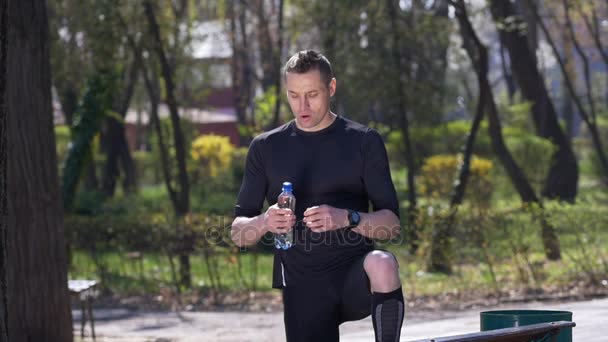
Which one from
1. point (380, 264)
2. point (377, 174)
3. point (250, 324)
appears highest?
point (377, 174)

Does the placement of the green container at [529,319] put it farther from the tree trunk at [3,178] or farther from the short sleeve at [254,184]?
the tree trunk at [3,178]

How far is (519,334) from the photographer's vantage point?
5000mm

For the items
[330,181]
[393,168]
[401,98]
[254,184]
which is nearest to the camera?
[330,181]

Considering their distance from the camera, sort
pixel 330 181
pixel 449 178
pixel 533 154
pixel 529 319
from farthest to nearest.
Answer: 1. pixel 533 154
2. pixel 449 178
3. pixel 529 319
4. pixel 330 181

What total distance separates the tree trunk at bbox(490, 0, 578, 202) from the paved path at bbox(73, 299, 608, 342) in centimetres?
1212

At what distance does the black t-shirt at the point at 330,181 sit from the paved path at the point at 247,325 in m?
4.26

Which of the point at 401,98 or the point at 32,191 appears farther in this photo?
the point at 401,98

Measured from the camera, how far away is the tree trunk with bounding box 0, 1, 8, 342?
6527 mm

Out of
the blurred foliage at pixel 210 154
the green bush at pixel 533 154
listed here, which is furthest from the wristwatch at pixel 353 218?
the blurred foliage at pixel 210 154

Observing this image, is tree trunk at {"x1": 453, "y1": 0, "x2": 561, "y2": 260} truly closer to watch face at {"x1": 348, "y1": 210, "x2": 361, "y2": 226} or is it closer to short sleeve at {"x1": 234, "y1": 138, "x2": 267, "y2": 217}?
short sleeve at {"x1": 234, "y1": 138, "x2": 267, "y2": 217}

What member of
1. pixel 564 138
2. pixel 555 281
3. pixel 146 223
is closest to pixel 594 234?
pixel 555 281

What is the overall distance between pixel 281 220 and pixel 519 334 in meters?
1.15

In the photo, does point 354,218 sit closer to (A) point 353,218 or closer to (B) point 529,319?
(A) point 353,218

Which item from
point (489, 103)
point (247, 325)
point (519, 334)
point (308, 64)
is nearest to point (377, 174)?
point (308, 64)
